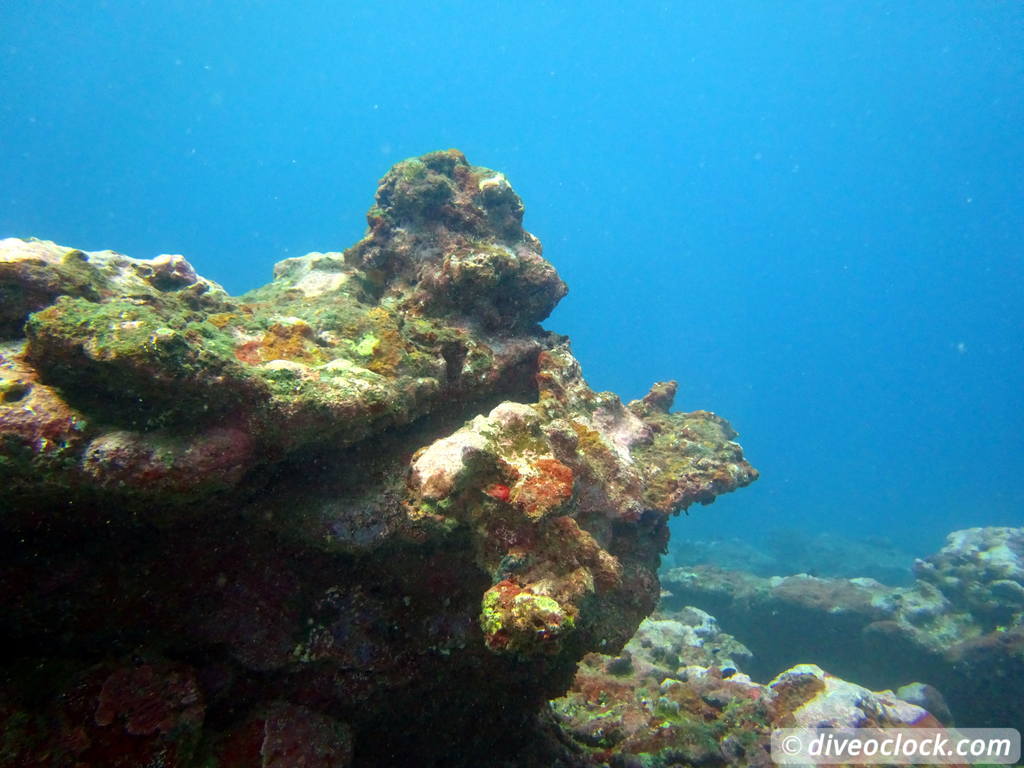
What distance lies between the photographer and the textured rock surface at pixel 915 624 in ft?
43.3

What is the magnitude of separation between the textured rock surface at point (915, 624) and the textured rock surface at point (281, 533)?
13.2 meters

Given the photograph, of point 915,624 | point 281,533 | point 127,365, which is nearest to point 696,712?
point 281,533

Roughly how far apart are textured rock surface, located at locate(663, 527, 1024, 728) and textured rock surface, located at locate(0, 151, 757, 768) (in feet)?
43.4

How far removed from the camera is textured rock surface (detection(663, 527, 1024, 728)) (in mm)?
13211

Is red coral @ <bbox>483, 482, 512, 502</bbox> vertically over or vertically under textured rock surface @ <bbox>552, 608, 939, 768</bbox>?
over

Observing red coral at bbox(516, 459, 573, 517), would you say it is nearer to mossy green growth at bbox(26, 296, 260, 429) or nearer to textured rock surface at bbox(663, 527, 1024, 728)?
mossy green growth at bbox(26, 296, 260, 429)

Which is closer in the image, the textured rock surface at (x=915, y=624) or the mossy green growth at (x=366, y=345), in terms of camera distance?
the mossy green growth at (x=366, y=345)

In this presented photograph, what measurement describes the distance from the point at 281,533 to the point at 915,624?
63.2ft

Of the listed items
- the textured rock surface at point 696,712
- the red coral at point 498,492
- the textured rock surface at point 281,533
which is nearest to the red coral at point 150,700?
the textured rock surface at point 281,533

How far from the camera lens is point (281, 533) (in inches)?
188

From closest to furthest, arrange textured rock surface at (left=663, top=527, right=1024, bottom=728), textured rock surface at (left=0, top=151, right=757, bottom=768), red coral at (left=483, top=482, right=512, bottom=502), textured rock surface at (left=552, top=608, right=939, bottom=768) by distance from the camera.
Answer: textured rock surface at (left=0, top=151, right=757, bottom=768) → red coral at (left=483, top=482, right=512, bottom=502) → textured rock surface at (left=552, top=608, right=939, bottom=768) → textured rock surface at (left=663, top=527, right=1024, bottom=728)

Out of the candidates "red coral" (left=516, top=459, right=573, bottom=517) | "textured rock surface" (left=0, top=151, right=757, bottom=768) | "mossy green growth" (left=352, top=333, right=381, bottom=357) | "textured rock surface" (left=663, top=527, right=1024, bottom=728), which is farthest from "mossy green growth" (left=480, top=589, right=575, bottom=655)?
"textured rock surface" (left=663, top=527, right=1024, bottom=728)

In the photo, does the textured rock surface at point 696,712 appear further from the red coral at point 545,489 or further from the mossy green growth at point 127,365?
the mossy green growth at point 127,365

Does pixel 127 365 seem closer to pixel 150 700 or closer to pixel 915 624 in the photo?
pixel 150 700
